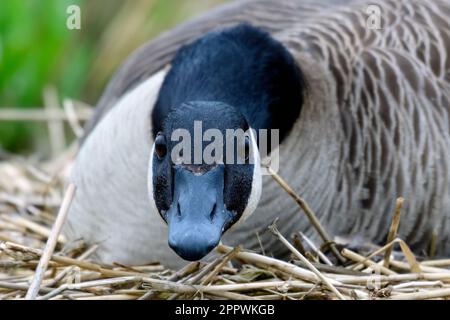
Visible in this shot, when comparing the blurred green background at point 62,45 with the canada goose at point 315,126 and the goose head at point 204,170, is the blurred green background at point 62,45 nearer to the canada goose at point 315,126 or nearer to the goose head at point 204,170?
the canada goose at point 315,126

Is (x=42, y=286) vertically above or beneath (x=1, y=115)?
beneath

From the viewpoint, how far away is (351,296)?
373 cm

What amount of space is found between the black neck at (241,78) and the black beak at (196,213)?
56 cm

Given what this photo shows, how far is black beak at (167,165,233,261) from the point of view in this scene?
333 centimetres

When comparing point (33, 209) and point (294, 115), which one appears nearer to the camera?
point (294, 115)

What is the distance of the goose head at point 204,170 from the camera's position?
348cm

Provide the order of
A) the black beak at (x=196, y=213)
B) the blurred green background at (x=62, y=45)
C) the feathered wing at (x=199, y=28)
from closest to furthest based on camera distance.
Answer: the black beak at (x=196, y=213) → the feathered wing at (x=199, y=28) → the blurred green background at (x=62, y=45)

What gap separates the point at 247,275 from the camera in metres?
3.97

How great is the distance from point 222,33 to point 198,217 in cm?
122

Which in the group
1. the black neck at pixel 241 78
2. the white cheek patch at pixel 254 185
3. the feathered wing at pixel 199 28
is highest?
the feathered wing at pixel 199 28

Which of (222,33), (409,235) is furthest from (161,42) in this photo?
(409,235)

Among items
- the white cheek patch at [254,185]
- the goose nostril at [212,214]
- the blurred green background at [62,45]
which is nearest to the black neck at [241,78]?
the white cheek patch at [254,185]

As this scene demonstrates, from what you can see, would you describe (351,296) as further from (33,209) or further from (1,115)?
(1,115)

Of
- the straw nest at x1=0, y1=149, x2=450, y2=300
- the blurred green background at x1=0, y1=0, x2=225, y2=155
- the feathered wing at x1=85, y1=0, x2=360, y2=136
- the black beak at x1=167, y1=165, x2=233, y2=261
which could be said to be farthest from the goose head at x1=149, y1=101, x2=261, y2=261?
the blurred green background at x1=0, y1=0, x2=225, y2=155
